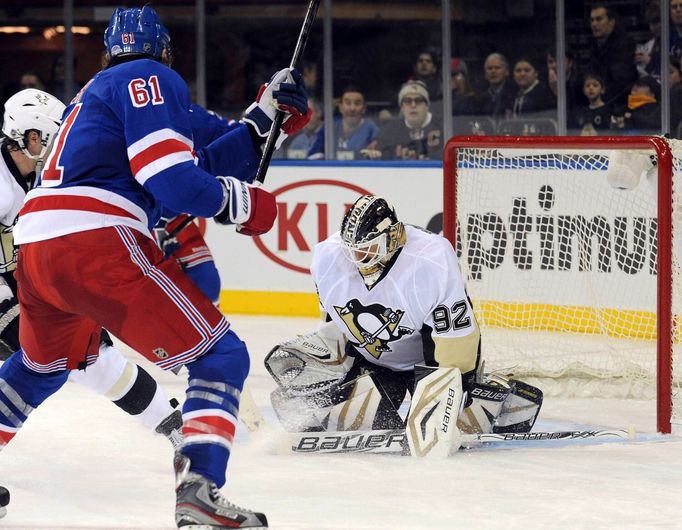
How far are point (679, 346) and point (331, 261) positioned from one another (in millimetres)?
1516

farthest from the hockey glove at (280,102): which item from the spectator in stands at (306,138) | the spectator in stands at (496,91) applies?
the spectator in stands at (306,138)

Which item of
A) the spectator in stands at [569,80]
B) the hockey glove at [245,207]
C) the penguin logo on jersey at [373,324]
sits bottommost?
the penguin logo on jersey at [373,324]

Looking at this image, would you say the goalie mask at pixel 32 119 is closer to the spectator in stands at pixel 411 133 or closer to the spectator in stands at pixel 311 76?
the spectator in stands at pixel 411 133

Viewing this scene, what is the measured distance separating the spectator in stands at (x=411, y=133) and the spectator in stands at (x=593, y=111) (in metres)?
0.66

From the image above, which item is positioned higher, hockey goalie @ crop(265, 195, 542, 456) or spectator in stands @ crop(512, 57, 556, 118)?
spectator in stands @ crop(512, 57, 556, 118)

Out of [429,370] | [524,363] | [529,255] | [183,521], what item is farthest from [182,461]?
[529,255]

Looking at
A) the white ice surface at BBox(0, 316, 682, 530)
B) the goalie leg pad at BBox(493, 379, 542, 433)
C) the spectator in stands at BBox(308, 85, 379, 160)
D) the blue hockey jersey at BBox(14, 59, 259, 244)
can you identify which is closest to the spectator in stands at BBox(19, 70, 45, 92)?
the spectator in stands at BBox(308, 85, 379, 160)

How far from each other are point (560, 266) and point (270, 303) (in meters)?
1.70

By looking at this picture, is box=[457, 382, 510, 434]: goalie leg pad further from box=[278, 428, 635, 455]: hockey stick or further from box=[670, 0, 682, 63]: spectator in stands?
box=[670, 0, 682, 63]: spectator in stands

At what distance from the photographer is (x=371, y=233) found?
3793mm

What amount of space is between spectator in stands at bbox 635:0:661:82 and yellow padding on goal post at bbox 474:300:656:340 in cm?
139

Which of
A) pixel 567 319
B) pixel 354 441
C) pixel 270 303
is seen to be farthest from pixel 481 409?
pixel 270 303

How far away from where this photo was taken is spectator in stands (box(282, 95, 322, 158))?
23.1 feet

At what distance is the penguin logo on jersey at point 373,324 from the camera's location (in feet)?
12.8
